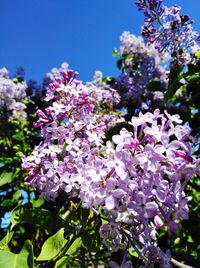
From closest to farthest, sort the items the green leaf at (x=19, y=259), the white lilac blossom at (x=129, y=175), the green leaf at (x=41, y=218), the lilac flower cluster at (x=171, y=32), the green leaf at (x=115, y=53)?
1. the white lilac blossom at (x=129, y=175)
2. the green leaf at (x=19, y=259)
3. the green leaf at (x=41, y=218)
4. the lilac flower cluster at (x=171, y=32)
5. the green leaf at (x=115, y=53)

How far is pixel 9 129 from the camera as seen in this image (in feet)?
12.6

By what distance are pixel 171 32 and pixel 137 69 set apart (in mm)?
1742

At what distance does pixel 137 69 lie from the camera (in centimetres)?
440

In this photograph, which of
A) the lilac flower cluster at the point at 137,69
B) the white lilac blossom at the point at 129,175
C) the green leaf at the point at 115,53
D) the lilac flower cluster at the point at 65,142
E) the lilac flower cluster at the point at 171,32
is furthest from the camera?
the green leaf at the point at 115,53

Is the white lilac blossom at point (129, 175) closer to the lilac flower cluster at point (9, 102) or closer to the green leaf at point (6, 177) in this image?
the green leaf at point (6, 177)

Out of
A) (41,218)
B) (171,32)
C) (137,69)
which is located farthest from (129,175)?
(137,69)

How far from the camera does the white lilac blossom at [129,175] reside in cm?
119

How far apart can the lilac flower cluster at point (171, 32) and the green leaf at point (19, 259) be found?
5.61 feet

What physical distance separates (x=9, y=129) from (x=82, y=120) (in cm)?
233

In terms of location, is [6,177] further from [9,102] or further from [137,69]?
[137,69]

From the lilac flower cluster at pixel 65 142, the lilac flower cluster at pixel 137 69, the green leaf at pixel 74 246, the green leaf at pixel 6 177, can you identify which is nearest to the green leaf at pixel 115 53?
the lilac flower cluster at pixel 137 69

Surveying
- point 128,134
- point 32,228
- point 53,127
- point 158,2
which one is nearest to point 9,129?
point 32,228

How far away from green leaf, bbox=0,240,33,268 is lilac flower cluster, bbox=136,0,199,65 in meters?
1.71

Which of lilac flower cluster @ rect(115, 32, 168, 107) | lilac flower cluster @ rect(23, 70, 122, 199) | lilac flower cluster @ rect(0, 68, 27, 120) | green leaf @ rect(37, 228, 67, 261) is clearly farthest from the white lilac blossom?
lilac flower cluster @ rect(115, 32, 168, 107)
